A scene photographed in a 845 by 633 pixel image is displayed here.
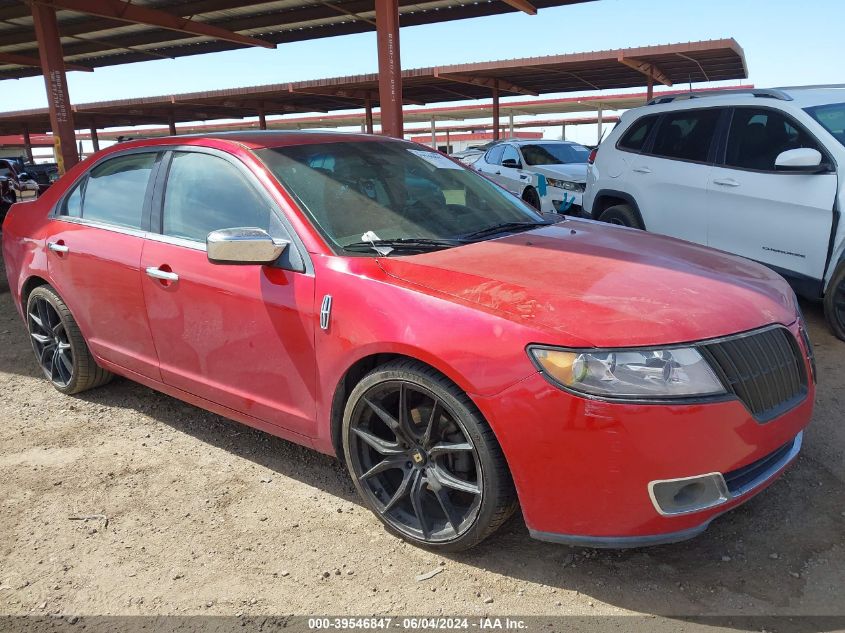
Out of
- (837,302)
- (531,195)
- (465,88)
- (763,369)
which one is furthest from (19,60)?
(763,369)

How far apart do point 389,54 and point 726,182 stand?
630cm

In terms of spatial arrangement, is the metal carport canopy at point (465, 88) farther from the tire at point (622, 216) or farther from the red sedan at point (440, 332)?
the red sedan at point (440, 332)

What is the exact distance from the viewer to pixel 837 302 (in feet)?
15.9

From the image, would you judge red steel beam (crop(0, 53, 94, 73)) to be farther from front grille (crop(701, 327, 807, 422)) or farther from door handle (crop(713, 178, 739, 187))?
front grille (crop(701, 327, 807, 422))

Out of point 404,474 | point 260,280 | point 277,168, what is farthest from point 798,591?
point 277,168

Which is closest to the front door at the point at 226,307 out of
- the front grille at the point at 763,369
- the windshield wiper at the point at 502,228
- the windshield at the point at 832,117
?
the windshield wiper at the point at 502,228

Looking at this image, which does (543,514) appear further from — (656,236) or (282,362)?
(656,236)

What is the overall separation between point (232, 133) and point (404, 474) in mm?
2090

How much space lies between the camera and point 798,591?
2.27m

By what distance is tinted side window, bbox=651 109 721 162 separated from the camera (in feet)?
19.0

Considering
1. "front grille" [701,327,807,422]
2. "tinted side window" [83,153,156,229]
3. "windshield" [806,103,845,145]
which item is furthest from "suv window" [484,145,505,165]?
"front grille" [701,327,807,422]

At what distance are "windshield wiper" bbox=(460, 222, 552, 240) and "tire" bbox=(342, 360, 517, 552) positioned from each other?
36.8 inches

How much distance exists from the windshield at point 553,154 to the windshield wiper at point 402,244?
931 cm

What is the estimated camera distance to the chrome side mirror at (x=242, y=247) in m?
2.67
